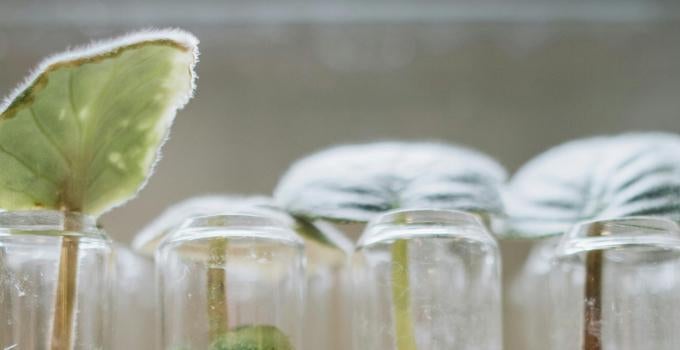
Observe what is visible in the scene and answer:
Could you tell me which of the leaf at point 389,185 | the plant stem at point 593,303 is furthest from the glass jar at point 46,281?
the plant stem at point 593,303

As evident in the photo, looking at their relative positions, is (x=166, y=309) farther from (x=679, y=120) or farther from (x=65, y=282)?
(x=679, y=120)

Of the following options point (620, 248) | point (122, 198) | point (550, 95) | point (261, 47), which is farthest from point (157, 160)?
point (550, 95)

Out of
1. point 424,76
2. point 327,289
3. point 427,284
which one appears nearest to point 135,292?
point 327,289

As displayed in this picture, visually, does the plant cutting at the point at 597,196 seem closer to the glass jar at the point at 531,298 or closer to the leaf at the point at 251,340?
the glass jar at the point at 531,298

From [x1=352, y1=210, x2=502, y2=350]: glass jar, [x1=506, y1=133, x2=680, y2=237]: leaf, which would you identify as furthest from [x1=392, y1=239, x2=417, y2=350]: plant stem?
[x1=506, y1=133, x2=680, y2=237]: leaf

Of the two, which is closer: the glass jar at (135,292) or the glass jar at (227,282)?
the glass jar at (227,282)

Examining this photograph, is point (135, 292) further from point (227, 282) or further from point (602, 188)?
point (602, 188)

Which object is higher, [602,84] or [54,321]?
[602,84]
